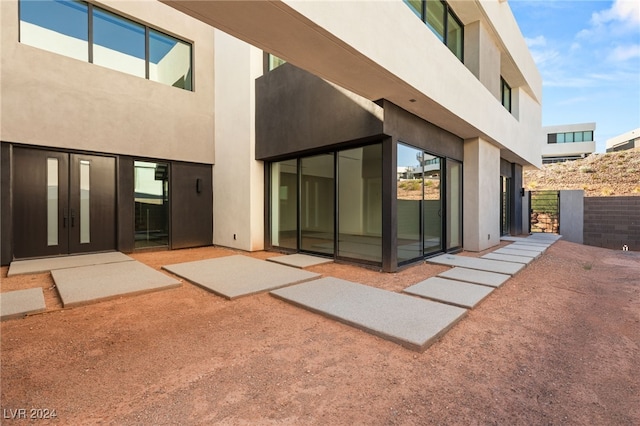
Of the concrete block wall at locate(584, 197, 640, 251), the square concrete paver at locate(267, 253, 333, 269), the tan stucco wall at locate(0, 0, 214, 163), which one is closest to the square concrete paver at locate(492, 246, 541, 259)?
the square concrete paver at locate(267, 253, 333, 269)

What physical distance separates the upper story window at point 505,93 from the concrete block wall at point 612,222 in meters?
5.63

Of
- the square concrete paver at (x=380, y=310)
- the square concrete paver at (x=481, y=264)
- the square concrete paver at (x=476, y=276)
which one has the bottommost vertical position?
the square concrete paver at (x=380, y=310)

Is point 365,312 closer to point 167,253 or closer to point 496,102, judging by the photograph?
point 167,253

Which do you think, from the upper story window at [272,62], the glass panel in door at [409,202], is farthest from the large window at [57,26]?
the glass panel in door at [409,202]

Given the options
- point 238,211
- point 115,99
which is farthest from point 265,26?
point 115,99

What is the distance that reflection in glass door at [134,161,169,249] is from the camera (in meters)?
6.91

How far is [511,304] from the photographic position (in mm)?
3412

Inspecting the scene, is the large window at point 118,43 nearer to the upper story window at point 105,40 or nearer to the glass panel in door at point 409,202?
the upper story window at point 105,40

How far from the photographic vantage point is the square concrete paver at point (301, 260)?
5281mm

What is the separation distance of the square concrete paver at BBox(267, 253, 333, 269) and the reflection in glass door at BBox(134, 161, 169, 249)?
3.31m

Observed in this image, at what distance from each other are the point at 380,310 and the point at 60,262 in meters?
5.99

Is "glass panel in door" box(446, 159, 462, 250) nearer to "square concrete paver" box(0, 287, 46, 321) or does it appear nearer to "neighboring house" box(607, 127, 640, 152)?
"square concrete paver" box(0, 287, 46, 321)

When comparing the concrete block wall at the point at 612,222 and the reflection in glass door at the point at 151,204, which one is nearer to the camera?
the reflection in glass door at the point at 151,204

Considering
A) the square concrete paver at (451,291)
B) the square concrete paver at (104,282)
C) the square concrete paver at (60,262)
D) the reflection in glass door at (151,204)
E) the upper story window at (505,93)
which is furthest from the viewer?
the upper story window at (505,93)
